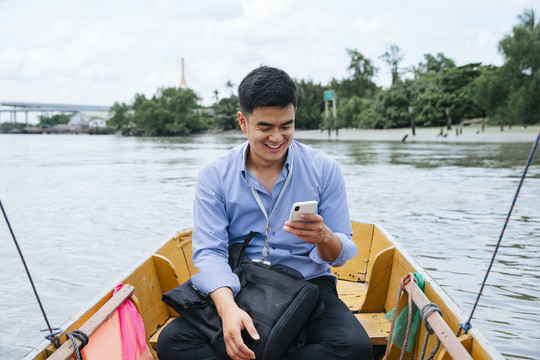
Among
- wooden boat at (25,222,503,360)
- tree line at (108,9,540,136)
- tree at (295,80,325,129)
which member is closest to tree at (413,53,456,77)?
tree line at (108,9,540,136)

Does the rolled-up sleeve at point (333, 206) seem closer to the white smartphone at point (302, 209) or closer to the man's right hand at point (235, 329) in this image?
the white smartphone at point (302, 209)

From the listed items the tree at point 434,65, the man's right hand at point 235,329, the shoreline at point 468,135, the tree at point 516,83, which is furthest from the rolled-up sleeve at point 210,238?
the tree at point 434,65

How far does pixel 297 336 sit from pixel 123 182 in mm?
16794

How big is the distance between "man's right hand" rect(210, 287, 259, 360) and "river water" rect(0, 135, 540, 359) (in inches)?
82.0

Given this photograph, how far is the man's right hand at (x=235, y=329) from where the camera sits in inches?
78.7

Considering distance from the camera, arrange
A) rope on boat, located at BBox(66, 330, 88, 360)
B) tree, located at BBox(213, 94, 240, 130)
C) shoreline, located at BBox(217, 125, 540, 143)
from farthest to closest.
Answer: tree, located at BBox(213, 94, 240, 130) < shoreline, located at BBox(217, 125, 540, 143) < rope on boat, located at BBox(66, 330, 88, 360)

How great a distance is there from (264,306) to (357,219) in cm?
825

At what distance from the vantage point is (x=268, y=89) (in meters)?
2.23

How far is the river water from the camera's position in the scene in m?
5.49

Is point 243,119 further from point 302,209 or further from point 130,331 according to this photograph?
point 130,331

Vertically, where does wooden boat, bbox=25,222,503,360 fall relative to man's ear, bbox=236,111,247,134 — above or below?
below

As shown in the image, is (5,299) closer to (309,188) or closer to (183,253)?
(183,253)

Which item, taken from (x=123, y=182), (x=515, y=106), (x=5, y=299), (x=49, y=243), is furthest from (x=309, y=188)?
(x=515, y=106)

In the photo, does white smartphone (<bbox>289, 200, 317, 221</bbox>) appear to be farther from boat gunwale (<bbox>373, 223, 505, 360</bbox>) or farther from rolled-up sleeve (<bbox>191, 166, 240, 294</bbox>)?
boat gunwale (<bbox>373, 223, 505, 360</bbox>)
